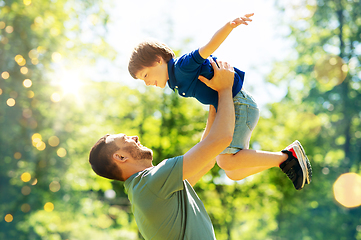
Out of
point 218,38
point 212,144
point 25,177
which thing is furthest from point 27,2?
point 212,144

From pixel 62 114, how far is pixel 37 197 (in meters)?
2.78

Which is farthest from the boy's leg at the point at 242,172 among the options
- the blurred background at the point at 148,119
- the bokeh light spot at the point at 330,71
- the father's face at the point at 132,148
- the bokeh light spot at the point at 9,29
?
the bokeh light spot at the point at 330,71

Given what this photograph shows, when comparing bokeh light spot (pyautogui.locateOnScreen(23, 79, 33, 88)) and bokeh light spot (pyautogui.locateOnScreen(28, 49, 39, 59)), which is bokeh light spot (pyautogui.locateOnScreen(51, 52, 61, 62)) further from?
bokeh light spot (pyautogui.locateOnScreen(23, 79, 33, 88))

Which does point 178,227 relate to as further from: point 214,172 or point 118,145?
point 214,172

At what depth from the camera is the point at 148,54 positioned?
169cm

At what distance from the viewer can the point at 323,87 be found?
10.7m

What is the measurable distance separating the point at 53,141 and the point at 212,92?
870 cm

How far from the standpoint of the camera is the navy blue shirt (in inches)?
61.1

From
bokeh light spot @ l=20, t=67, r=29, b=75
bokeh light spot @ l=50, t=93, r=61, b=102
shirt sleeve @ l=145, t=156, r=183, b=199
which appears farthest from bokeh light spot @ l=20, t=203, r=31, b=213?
shirt sleeve @ l=145, t=156, r=183, b=199

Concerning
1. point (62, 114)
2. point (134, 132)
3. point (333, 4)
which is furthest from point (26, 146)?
point (333, 4)

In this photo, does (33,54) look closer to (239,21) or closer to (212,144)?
(239,21)

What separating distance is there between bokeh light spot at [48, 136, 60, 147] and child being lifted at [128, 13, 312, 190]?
840 centimetres

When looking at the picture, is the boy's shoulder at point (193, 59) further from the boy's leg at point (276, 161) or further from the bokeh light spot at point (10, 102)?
the bokeh light spot at point (10, 102)

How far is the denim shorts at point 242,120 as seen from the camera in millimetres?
1793
